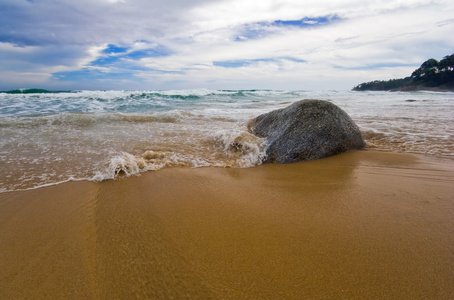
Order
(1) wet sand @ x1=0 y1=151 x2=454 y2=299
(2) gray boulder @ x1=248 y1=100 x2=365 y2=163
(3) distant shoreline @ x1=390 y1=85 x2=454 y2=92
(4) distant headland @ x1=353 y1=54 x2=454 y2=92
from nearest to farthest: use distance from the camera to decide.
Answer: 1. (1) wet sand @ x1=0 y1=151 x2=454 y2=299
2. (2) gray boulder @ x1=248 y1=100 x2=365 y2=163
3. (3) distant shoreline @ x1=390 y1=85 x2=454 y2=92
4. (4) distant headland @ x1=353 y1=54 x2=454 y2=92

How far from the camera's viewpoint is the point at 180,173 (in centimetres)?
305

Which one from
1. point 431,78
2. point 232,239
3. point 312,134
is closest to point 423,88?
point 431,78

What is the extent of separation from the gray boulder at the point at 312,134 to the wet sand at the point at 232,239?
1.05 metres

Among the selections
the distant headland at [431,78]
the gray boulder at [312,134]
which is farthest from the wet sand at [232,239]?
the distant headland at [431,78]

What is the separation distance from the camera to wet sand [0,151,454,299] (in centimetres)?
126

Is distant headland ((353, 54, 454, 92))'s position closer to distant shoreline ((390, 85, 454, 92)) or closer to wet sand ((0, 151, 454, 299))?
distant shoreline ((390, 85, 454, 92))

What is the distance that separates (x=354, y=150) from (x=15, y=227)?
464 centimetres

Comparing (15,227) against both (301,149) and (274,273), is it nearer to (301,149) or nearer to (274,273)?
(274,273)

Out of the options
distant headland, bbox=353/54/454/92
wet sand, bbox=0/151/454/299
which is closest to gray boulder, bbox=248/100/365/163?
wet sand, bbox=0/151/454/299

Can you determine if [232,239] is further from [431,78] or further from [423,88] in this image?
[431,78]

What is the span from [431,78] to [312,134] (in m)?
51.9

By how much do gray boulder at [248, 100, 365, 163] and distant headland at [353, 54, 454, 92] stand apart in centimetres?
4647

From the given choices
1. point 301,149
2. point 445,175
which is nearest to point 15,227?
point 301,149

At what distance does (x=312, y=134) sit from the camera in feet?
13.0
